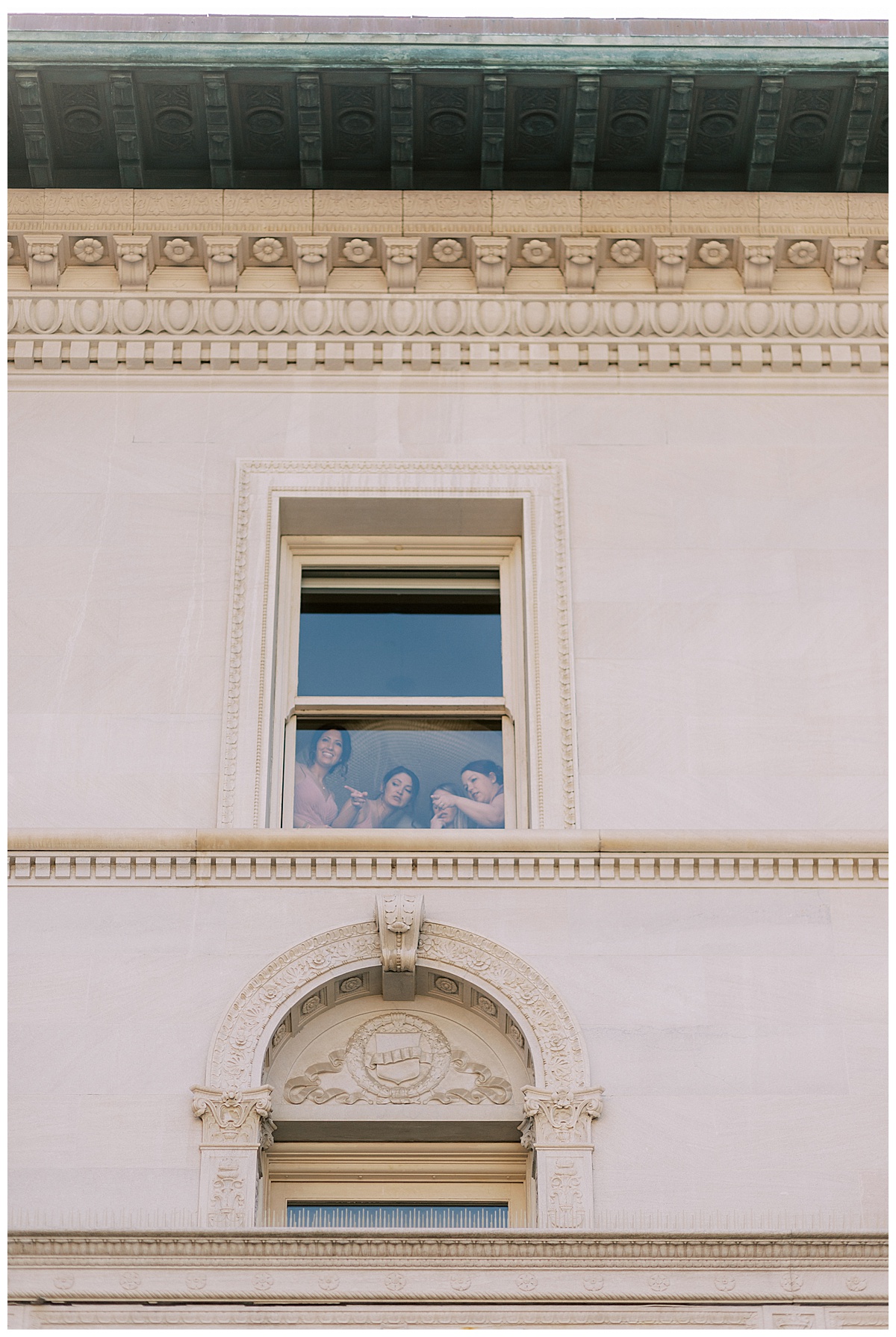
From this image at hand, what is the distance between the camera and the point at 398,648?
1107 centimetres

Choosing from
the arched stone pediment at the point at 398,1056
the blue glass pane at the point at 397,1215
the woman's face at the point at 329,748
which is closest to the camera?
the blue glass pane at the point at 397,1215

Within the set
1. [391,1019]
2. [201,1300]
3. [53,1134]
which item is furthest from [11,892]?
[201,1300]

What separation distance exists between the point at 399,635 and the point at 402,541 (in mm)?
622

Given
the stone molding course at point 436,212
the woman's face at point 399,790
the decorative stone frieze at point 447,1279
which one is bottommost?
the decorative stone frieze at point 447,1279

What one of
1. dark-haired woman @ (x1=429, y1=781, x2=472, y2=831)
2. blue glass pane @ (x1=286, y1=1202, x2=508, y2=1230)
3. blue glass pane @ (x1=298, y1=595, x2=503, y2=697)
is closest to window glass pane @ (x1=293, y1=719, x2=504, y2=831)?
dark-haired woman @ (x1=429, y1=781, x2=472, y2=831)

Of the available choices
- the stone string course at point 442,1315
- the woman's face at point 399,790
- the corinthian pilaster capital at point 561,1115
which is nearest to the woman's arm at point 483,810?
the woman's face at point 399,790

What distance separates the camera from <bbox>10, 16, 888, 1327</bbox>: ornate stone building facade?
858 cm

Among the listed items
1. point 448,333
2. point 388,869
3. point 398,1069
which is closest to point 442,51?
point 448,333

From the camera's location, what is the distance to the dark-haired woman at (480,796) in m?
10.4

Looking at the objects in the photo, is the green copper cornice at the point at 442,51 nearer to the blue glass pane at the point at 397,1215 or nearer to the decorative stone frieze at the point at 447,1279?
the blue glass pane at the point at 397,1215

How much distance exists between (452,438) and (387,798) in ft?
7.34

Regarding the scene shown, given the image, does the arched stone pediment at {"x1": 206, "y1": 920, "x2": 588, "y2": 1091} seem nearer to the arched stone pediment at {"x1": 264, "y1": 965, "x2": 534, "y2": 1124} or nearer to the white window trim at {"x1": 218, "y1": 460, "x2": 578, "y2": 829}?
the arched stone pediment at {"x1": 264, "y1": 965, "x2": 534, "y2": 1124}

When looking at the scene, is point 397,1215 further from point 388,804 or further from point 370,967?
point 388,804

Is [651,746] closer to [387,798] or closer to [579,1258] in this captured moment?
[387,798]
